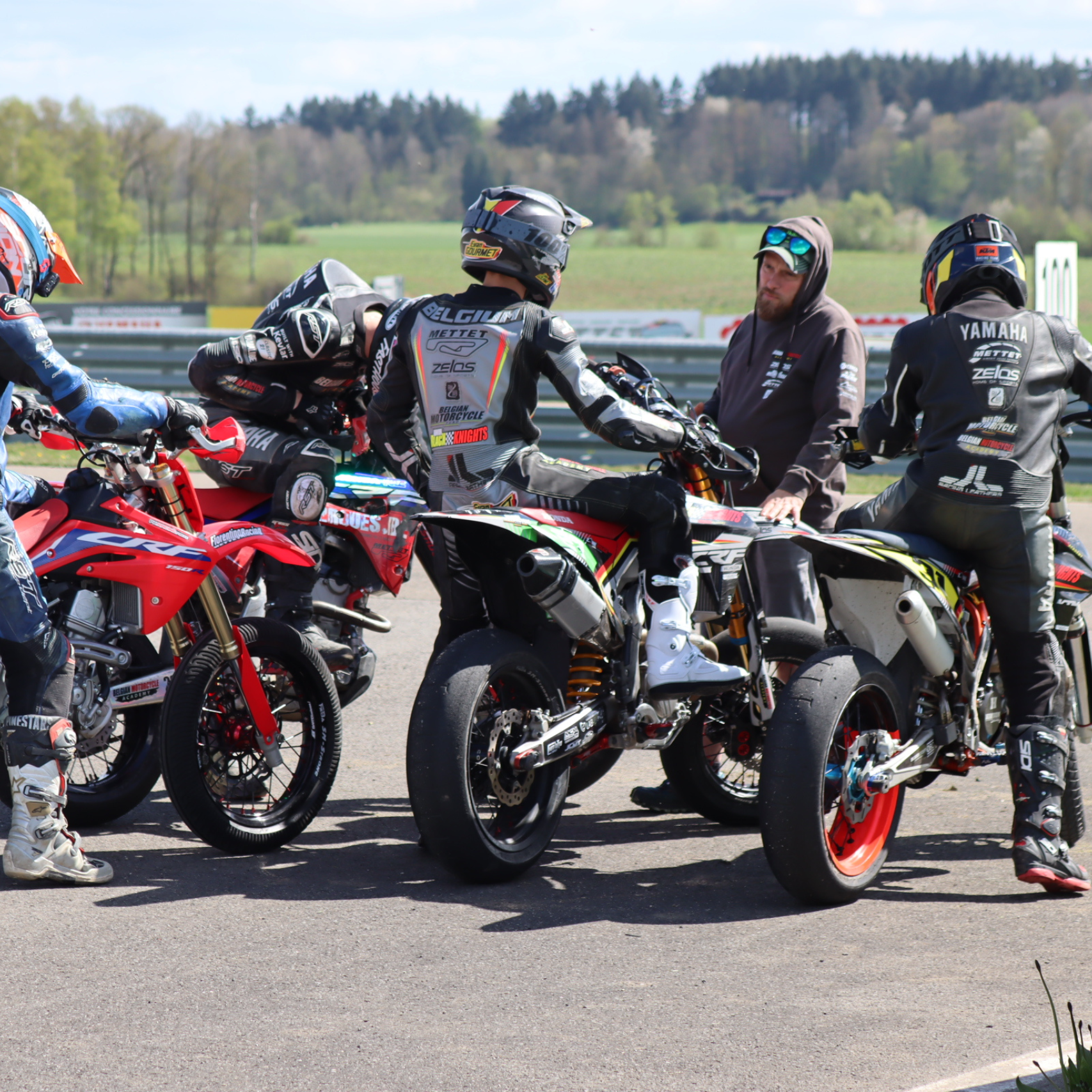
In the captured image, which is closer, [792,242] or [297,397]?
[792,242]

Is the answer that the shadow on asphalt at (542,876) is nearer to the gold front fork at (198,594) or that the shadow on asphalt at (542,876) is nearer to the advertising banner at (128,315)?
the gold front fork at (198,594)

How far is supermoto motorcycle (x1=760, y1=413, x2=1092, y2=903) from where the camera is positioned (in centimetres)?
422

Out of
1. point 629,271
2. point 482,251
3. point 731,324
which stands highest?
point 629,271

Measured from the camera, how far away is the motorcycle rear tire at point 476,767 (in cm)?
430

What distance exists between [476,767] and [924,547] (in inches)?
61.4

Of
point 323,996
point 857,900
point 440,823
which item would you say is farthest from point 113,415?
point 857,900

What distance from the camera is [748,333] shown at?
6.50 m

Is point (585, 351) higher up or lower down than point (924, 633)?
higher up

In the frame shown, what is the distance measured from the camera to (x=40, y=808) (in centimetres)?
452

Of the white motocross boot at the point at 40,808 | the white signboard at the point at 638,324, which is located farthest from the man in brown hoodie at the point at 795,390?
the white signboard at the point at 638,324

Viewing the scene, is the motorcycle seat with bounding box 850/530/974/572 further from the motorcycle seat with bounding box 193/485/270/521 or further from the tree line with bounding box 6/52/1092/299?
the tree line with bounding box 6/52/1092/299

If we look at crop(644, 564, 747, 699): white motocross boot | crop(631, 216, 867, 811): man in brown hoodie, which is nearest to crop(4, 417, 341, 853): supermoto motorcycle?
crop(644, 564, 747, 699): white motocross boot

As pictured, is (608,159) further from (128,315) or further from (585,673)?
(585,673)

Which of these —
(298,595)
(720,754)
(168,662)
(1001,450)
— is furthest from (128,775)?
(1001,450)
